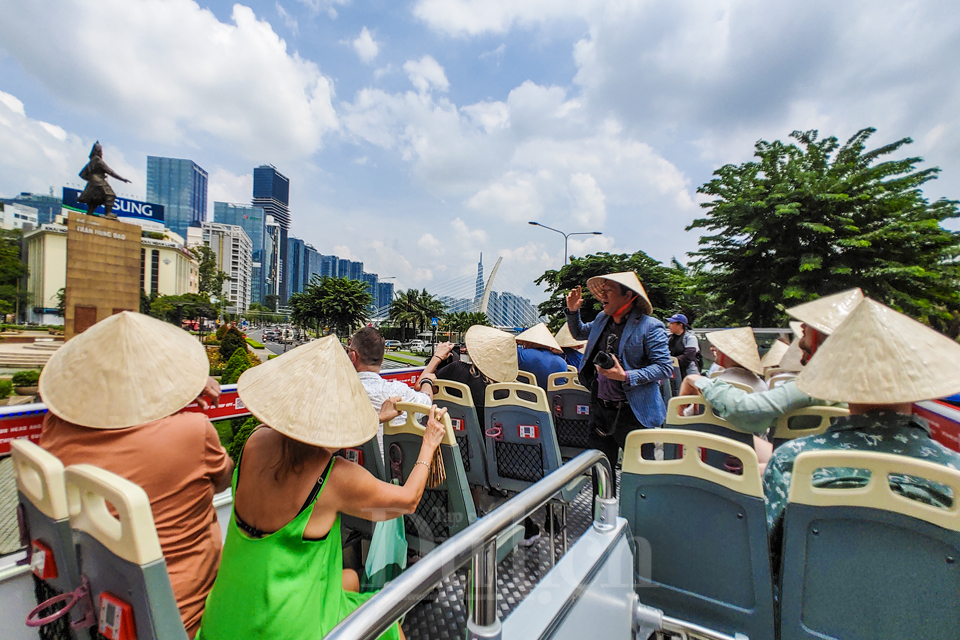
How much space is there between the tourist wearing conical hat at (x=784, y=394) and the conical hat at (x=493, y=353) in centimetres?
151

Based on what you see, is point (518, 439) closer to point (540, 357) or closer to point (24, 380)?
point (540, 357)

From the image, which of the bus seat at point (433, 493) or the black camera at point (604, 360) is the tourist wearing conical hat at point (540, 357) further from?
the bus seat at point (433, 493)

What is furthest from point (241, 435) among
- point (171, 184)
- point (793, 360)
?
point (171, 184)

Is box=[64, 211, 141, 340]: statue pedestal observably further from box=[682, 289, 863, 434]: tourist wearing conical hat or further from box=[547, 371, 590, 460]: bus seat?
box=[682, 289, 863, 434]: tourist wearing conical hat

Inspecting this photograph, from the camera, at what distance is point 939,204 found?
15156mm

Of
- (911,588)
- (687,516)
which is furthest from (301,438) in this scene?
(911,588)

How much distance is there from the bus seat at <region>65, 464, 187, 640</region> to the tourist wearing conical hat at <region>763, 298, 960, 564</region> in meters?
1.92

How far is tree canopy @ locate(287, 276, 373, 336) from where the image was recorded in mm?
39344

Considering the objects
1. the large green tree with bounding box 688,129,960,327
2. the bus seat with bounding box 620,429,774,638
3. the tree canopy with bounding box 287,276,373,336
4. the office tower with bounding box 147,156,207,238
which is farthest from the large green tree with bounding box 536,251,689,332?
the office tower with bounding box 147,156,207,238

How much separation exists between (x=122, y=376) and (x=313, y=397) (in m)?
0.89

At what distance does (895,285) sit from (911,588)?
17.5 m

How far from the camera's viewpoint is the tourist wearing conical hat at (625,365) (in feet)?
9.43

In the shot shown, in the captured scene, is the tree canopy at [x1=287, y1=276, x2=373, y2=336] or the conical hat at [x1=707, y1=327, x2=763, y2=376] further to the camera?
the tree canopy at [x1=287, y1=276, x2=373, y2=336]

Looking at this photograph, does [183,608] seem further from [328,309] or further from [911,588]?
[328,309]
